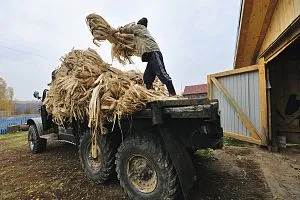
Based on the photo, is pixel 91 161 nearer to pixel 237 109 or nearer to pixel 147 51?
pixel 147 51

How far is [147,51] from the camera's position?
437 cm

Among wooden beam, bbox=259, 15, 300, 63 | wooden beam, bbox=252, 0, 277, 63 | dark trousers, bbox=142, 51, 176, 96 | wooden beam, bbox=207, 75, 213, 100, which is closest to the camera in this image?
wooden beam, bbox=259, 15, 300, 63

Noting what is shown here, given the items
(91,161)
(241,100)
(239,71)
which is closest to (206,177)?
(91,161)

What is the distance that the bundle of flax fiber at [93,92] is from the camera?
320cm

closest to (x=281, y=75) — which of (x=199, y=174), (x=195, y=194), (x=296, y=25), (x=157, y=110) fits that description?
(x=296, y=25)

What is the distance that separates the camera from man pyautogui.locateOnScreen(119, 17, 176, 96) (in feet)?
14.1

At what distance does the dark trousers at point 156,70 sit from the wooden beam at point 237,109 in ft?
12.4

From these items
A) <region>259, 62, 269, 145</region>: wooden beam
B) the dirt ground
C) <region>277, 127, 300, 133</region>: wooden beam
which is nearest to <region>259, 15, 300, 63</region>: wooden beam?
<region>259, 62, 269, 145</region>: wooden beam

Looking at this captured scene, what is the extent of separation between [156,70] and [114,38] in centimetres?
118

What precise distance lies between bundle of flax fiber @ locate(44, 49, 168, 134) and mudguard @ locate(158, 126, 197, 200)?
55 cm

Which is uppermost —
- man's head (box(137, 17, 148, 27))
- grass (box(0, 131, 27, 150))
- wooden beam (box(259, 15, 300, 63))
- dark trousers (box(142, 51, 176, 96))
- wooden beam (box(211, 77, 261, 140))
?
man's head (box(137, 17, 148, 27))

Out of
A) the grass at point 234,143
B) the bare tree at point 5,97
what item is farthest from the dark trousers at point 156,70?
the bare tree at point 5,97

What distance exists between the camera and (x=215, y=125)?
3.36 metres

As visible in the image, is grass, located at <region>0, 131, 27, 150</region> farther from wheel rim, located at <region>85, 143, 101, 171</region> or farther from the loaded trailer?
the loaded trailer
